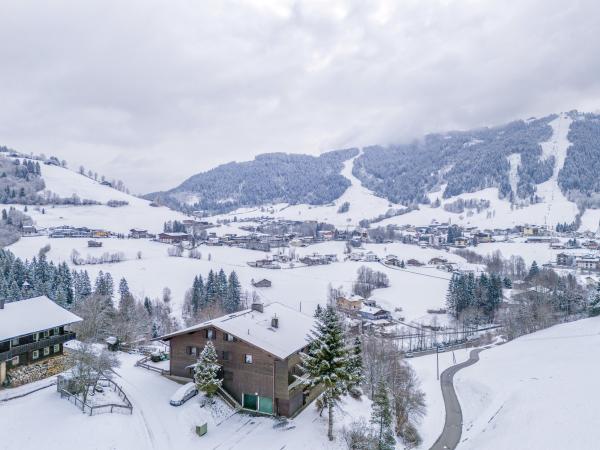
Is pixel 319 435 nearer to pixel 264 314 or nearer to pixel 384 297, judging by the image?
pixel 264 314

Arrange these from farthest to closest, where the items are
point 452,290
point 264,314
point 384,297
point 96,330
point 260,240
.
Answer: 1. point 260,240
2. point 384,297
3. point 452,290
4. point 96,330
5. point 264,314

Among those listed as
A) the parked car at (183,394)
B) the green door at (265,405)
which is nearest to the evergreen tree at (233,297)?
the parked car at (183,394)

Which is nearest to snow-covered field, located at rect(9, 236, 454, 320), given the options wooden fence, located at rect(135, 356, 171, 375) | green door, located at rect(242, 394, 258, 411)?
wooden fence, located at rect(135, 356, 171, 375)

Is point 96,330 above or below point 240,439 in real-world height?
above

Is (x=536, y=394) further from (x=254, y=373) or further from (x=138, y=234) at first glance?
(x=138, y=234)

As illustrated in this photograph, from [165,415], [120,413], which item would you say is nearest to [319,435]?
[165,415]

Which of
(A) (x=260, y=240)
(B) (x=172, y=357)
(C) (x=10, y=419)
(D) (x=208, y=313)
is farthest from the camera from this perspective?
(A) (x=260, y=240)

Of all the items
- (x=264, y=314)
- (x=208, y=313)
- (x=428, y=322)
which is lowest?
(x=428, y=322)

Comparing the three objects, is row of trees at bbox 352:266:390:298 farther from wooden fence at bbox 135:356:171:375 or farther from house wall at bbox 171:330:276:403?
house wall at bbox 171:330:276:403
